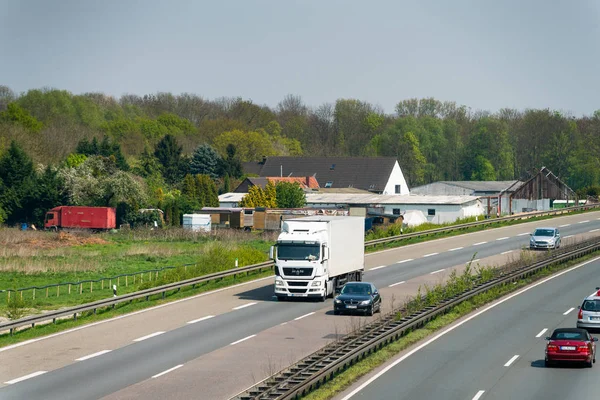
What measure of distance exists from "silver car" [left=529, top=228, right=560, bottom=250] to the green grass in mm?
22869

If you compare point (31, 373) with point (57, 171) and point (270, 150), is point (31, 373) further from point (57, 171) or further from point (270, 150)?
point (270, 150)

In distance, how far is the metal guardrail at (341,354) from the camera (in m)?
23.7

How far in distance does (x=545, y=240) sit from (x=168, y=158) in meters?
75.4

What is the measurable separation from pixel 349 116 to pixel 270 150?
136 ft

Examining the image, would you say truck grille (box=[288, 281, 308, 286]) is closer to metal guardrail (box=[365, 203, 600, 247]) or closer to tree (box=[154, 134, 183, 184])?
Result: metal guardrail (box=[365, 203, 600, 247])

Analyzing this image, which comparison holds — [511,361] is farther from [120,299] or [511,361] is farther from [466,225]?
[466,225]

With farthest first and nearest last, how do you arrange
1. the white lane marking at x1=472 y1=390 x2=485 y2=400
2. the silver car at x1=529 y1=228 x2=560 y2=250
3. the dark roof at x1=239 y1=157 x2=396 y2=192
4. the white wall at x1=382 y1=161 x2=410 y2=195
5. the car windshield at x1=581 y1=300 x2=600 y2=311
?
the dark roof at x1=239 y1=157 x2=396 y2=192
the white wall at x1=382 y1=161 x2=410 y2=195
the silver car at x1=529 y1=228 x2=560 y2=250
the car windshield at x1=581 y1=300 x2=600 y2=311
the white lane marking at x1=472 y1=390 x2=485 y2=400

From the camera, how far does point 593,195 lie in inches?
4823

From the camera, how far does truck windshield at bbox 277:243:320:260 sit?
43.2 meters

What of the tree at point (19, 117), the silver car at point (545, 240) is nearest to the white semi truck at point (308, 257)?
the silver car at point (545, 240)

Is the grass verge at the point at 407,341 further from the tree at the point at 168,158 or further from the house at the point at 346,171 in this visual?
the tree at the point at 168,158

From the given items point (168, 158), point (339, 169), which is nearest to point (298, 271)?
point (339, 169)

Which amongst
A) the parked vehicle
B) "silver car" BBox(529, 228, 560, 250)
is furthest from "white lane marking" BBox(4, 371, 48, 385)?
the parked vehicle

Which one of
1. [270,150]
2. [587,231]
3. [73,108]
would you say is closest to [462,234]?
[587,231]
